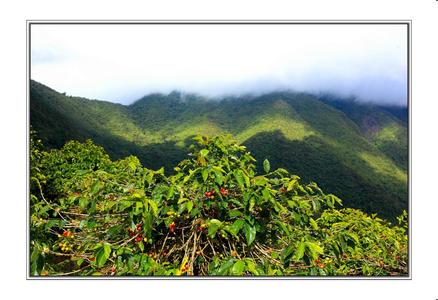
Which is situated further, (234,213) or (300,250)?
(234,213)

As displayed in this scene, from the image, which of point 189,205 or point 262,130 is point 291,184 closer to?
point 189,205

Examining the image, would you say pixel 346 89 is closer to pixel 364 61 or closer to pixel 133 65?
pixel 364 61

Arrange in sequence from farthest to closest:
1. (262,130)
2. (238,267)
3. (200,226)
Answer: (262,130) < (200,226) < (238,267)

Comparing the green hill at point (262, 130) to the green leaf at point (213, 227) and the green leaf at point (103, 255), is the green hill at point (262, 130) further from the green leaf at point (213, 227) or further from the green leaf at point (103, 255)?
the green leaf at point (103, 255)

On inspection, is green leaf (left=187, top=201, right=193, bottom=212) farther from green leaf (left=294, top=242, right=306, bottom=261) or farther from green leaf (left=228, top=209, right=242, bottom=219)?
green leaf (left=294, top=242, right=306, bottom=261)

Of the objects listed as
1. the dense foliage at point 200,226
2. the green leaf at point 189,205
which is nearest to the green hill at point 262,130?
the dense foliage at point 200,226

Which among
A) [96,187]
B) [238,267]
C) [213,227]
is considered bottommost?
[238,267]

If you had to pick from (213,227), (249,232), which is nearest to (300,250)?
(249,232)

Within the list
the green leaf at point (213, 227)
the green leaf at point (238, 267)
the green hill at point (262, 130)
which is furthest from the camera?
the green hill at point (262, 130)
